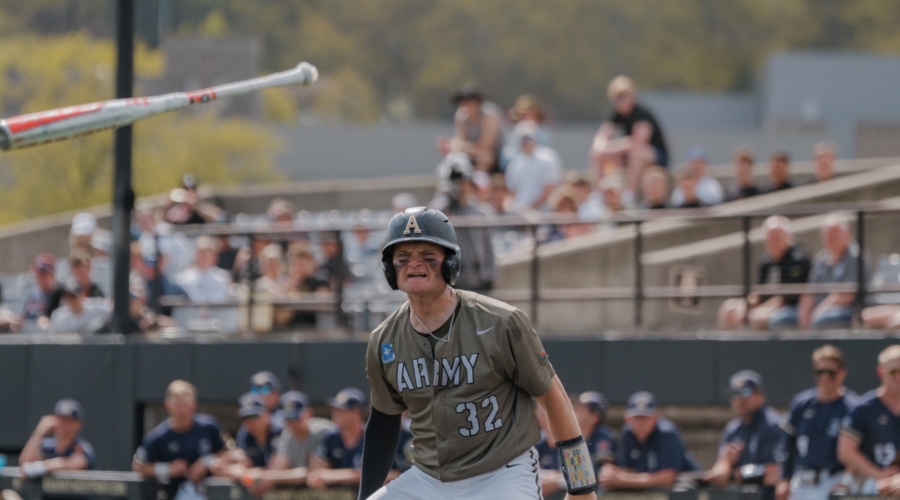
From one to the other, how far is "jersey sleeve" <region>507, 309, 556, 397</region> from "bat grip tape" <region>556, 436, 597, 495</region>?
0.24m

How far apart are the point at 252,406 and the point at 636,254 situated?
3.41 meters

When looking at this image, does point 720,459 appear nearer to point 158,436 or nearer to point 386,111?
point 158,436

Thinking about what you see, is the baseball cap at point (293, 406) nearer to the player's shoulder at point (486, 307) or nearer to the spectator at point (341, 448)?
the spectator at point (341, 448)

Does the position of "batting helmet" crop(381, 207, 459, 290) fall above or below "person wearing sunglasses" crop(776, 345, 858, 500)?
above

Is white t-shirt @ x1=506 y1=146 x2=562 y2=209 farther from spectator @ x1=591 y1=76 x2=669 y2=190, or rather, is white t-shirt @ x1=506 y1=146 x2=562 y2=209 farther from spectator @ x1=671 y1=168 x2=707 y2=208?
spectator @ x1=671 y1=168 x2=707 y2=208

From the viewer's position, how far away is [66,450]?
10.6 meters

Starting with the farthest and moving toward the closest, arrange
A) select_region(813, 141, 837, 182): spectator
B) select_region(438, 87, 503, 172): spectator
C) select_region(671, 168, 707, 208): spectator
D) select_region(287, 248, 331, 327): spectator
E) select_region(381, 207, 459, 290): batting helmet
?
1. select_region(813, 141, 837, 182): spectator
2. select_region(438, 87, 503, 172): spectator
3. select_region(671, 168, 707, 208): spectator
4. select_region(287, 248, 331, 327): spectator
5. select_region(381, 207, 459, 290): batting helmet

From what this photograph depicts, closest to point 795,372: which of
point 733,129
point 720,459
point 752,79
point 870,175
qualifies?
point 720,459

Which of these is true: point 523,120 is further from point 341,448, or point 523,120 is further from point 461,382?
point 461,382

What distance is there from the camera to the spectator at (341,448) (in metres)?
9.56

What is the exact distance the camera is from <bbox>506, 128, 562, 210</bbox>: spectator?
13.2 meters

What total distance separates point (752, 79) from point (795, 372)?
76.3 ft

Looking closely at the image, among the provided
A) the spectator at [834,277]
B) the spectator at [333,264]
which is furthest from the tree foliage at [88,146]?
the spectator at [834,277]

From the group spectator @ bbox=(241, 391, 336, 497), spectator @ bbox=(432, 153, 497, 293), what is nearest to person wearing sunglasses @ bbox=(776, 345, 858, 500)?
spectator @ bbox=(432, 153, 497, 293)
